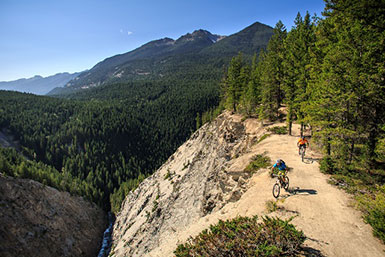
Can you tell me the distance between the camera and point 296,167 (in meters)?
16.7

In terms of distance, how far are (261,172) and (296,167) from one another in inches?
124

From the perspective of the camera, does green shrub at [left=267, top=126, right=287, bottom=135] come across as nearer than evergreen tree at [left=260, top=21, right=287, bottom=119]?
Yes

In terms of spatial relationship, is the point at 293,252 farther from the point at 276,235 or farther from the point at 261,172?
the point at 261,172

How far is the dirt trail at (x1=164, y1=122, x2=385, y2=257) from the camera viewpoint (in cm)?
846

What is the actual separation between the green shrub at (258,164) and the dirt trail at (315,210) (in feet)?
3.55

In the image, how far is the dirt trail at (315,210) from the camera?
8.46 meters

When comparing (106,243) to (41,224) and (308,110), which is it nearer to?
(41,224)

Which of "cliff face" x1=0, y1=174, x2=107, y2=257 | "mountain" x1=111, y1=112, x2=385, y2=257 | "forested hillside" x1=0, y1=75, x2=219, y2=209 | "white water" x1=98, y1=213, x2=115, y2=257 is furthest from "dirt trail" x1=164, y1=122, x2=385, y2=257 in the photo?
"forested hillside" x1=0, y1=75, x2=219, y2=209

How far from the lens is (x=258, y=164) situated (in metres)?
18.8

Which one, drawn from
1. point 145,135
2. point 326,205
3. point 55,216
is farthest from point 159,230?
point 145,135

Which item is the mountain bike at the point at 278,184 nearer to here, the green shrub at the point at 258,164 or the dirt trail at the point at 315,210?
the dirt trail at the point at 315,210

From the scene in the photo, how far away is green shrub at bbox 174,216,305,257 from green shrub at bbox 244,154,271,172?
9.34m

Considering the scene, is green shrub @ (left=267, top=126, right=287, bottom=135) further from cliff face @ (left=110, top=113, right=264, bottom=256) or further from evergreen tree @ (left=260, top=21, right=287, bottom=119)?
evergreen tree @ (left=260, top=21, right=287, bottom=119)

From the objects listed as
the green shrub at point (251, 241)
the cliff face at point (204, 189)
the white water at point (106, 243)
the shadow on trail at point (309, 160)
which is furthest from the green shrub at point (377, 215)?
the white water at point (106, 243)
